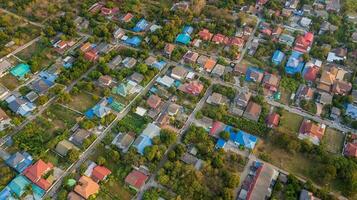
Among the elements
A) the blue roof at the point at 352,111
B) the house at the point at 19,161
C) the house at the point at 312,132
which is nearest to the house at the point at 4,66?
the house at the point at 19,161

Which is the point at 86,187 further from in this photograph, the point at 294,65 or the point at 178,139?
the point at 294,65

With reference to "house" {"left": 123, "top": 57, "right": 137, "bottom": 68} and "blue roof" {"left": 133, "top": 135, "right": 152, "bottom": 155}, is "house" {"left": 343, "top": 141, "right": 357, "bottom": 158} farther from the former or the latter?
"house" {"left": 123, "top": 57, "right": 137, "bottom": 68}

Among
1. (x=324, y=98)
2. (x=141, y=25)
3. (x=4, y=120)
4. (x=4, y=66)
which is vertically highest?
(x=141, y=25)

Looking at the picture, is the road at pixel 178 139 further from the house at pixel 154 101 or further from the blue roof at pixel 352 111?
the blue roof at pixel 352 111

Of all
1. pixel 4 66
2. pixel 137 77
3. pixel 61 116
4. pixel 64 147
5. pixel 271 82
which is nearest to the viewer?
pixel 64 147

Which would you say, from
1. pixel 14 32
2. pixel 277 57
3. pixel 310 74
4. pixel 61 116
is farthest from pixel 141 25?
pixel 310 74

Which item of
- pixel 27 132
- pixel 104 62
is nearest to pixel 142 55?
pixel 104 62

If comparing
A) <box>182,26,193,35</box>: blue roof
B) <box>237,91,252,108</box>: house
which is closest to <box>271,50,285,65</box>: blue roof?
<box>237,91,252,108</box>: house

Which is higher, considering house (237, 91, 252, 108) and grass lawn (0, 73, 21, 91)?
house (237, 91, 252, 108)
